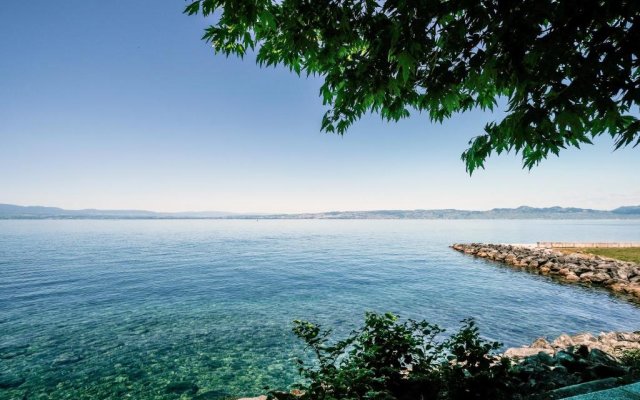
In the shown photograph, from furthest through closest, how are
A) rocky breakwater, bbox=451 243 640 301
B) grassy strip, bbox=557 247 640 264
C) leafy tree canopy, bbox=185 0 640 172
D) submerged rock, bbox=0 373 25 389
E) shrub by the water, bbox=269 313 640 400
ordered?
1. grassy strip, bbox=557 247 640 264
2. rocky breakwater, bbox=451 243 640 301
3. submerged rock, bbox=0 373 25 389
4. shrub by the water, bbox=269 313 640 400
5. leafy tree canopy, bbox=185 0 640 172

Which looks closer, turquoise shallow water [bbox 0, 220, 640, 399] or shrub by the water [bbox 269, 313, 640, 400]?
shrub by the water [bbox 269, 313, 640, 400]

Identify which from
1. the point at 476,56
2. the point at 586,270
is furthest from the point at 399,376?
the point at 586,270

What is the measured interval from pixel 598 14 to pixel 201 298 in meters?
24.1

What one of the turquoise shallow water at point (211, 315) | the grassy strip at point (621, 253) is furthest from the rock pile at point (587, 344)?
the grassy strip at point (621, 253)

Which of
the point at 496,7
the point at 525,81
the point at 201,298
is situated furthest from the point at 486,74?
the point at 201,298

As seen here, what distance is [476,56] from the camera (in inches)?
137

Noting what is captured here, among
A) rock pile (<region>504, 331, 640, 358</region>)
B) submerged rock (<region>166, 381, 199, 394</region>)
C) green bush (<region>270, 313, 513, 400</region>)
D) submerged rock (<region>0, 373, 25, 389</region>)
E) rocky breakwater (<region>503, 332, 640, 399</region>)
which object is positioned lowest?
submerged rock (<region>166, 381, 199, 394</region>)

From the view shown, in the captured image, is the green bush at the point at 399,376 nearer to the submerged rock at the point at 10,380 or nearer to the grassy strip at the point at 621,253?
the submerged rock at the point at 10,380

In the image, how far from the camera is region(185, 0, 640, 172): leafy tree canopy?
264cm

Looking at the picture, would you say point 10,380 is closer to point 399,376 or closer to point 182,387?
point 182,387

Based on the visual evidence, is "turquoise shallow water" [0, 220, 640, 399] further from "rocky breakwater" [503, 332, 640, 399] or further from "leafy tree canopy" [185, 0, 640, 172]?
"leafy tree canopy" [185, 0, 640, 172]

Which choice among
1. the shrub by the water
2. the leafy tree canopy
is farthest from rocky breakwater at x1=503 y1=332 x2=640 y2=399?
the leafy tree canopy

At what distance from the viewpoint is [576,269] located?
3047 cm

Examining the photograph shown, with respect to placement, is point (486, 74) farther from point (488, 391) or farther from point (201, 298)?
point (201, 298)
